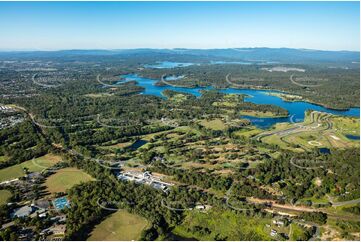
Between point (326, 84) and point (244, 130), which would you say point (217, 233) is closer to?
point (244, 130)

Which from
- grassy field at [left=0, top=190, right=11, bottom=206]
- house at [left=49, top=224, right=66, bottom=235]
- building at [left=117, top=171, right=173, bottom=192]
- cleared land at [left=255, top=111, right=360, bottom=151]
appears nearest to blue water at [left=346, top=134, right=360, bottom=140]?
cleared land at [left=255, top=111, right=360, bottom=151]

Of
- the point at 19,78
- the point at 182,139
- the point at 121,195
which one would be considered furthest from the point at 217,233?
the point at 19,78

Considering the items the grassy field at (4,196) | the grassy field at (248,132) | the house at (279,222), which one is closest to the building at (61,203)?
the grassy field at (4,196)

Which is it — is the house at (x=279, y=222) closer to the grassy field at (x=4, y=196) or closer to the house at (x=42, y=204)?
the house at (x=42, y=204)

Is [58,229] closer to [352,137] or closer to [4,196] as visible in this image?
[4,196]

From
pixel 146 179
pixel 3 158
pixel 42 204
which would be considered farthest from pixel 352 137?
pixel 3 158
